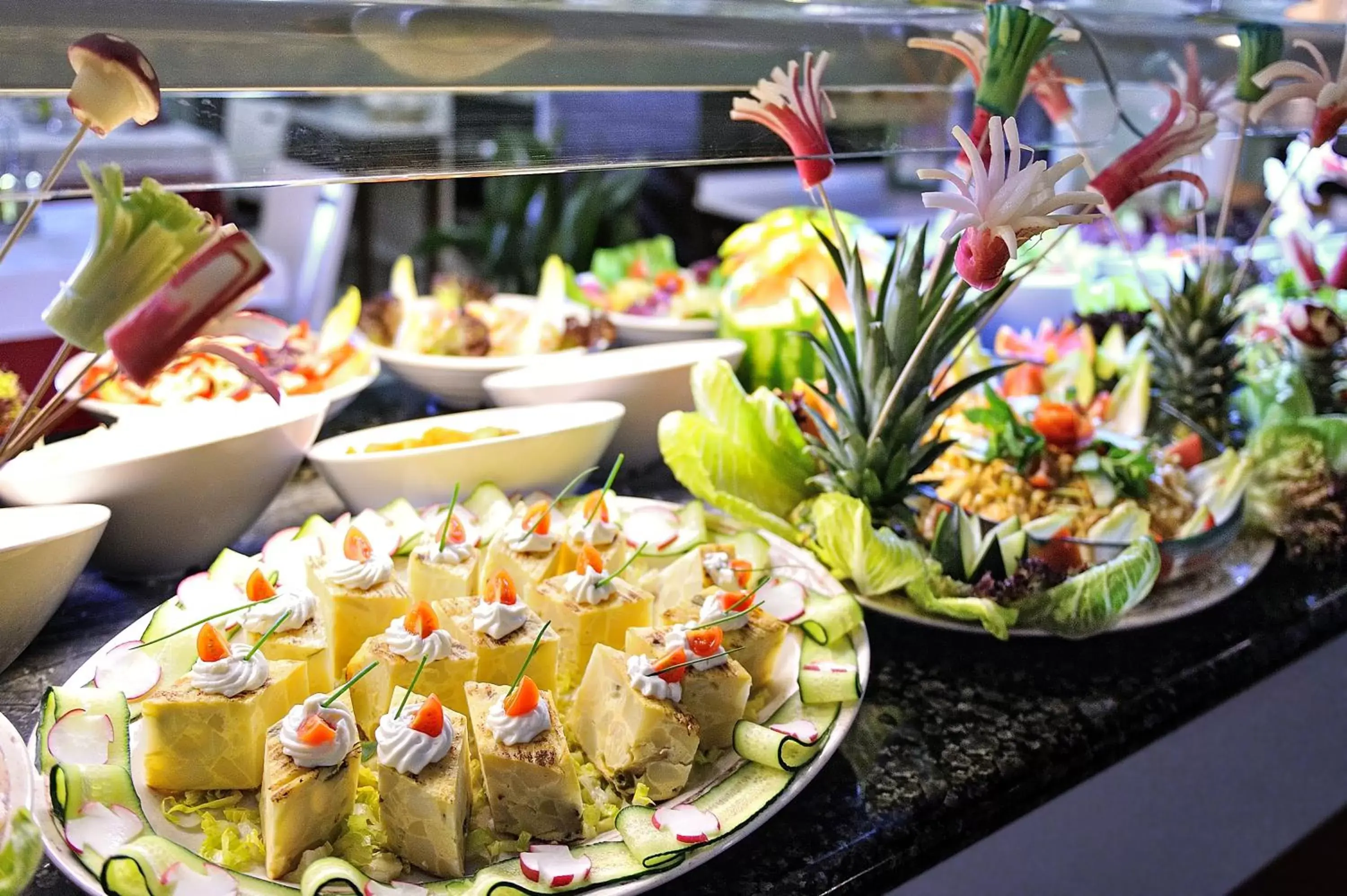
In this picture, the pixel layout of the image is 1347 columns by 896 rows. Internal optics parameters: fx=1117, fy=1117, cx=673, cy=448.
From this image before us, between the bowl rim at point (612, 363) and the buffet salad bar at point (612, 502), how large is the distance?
1 centimetres

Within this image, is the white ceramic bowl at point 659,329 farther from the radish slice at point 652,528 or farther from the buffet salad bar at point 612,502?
the radish slice at point 652,528

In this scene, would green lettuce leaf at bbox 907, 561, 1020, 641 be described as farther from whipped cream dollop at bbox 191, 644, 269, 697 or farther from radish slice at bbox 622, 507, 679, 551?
whipped cream dollop at bbox 191, 644, 269, 697

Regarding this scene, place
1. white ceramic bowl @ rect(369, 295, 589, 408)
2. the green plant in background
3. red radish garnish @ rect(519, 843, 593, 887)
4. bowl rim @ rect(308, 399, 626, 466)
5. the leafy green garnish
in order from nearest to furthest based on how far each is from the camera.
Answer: red radish garnish @ rect(519, 843, 593, 887), bowl rim @ rect(308, 399, 626, 466), the leafy green garnish, white ceramic bowl @ rect(369, 295, 589, 408), the green plant in background

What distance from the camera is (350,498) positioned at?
173 cm

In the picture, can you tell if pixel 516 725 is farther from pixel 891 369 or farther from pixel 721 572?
pixel 891 369

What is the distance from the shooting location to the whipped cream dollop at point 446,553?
1471 mm

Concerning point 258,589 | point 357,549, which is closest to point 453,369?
point 357,549

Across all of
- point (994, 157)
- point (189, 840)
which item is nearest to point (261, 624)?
point (189, 840)

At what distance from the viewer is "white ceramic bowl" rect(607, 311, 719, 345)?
2.40 metres

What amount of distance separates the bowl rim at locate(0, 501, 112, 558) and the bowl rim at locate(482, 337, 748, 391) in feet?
2.44

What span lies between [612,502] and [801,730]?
1.81ft

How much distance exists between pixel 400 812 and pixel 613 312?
5.18 feet

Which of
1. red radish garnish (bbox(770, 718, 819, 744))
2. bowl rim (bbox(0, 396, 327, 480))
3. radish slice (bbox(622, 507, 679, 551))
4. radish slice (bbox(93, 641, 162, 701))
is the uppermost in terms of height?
bowl rim (bbox(0, 396, 327, 480))

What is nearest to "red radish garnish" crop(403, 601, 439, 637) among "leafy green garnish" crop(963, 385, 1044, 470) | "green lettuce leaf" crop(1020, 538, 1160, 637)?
"green lettuce leaf" crop(1020, 538, 1160, 637)
